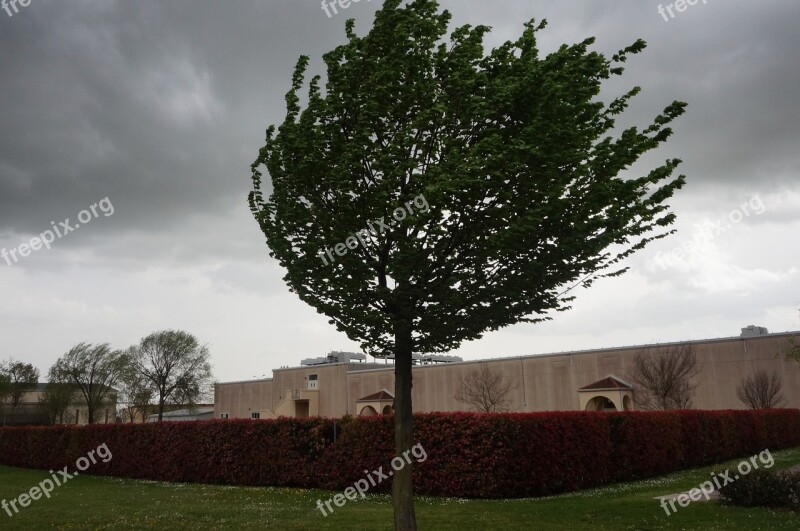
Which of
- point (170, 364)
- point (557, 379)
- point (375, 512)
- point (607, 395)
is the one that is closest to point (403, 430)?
point (375, 512)

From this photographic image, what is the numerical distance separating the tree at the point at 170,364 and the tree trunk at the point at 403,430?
66931 mm

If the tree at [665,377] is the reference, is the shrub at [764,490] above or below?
below

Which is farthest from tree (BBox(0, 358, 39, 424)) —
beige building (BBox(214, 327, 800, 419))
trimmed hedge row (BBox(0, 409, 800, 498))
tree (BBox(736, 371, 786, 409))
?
tree (BBox(736, 371, 786, 409))

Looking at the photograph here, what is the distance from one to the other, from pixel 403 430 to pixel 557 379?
4254 centimetres

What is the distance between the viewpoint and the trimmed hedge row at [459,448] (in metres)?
16.7

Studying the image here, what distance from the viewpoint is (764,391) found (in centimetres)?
3806

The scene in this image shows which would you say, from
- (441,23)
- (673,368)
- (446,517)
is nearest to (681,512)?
(446,517)

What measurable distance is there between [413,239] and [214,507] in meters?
10.5

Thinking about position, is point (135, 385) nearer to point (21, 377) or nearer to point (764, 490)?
point (21, 377)

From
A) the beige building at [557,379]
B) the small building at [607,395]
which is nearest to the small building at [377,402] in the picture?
the beige building at [557,379]

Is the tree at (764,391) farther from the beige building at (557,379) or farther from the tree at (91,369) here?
the tree at (91,369)

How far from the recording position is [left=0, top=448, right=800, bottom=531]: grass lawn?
1130 centimetres

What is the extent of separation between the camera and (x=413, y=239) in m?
7.88

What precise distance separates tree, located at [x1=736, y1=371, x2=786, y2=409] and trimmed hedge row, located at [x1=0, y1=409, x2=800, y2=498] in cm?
792
